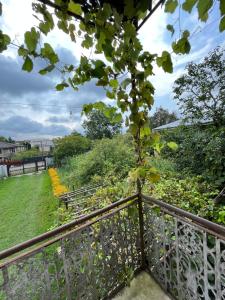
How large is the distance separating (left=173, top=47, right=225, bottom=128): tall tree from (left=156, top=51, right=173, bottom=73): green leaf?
603 cm

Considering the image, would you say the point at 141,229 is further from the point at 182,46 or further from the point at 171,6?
the point at 171,6

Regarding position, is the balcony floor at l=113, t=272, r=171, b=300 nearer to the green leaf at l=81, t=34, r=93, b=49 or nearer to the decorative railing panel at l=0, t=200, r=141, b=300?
the decorative railing panel at l=0, t=200, r=141, b=300

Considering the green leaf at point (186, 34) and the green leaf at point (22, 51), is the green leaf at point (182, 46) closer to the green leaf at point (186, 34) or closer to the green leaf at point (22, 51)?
the green leaf at point (186, 34)

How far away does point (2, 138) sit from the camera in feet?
132

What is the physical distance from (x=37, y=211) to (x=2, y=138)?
40204 mm

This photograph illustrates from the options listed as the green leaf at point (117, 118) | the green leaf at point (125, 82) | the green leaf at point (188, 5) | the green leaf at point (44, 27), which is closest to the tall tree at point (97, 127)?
the green leaf at point (117, 118)

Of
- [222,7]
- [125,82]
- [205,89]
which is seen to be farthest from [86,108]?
[205,89]

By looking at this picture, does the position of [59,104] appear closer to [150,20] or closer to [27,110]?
[27,110]

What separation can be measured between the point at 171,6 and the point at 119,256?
1.88 metres

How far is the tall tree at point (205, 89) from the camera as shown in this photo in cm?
632

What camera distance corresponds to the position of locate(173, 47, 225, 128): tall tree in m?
6.32

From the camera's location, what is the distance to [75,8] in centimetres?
94

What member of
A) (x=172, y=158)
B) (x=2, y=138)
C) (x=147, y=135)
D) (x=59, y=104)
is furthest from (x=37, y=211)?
(x=2, y=138)

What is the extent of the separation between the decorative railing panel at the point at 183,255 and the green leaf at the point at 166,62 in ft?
3.08
